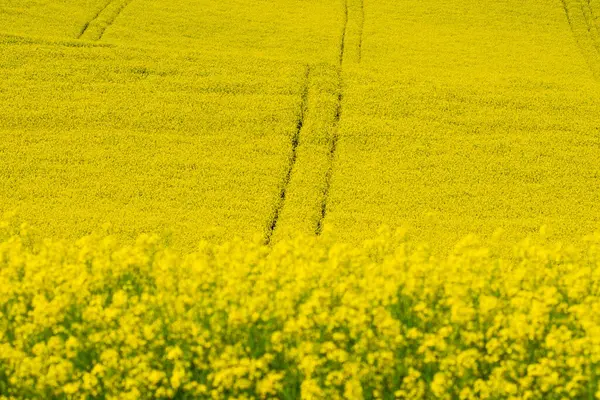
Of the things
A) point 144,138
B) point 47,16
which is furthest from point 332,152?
point 47,16

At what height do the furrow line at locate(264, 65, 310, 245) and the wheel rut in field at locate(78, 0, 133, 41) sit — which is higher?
the furrow line at locate(264, 65, 310, 245)

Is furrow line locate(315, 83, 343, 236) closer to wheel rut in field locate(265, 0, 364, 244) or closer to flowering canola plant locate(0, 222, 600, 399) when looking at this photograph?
wheel rut in field locate(265, 0, 364, 244)

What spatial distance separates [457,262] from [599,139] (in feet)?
17.0

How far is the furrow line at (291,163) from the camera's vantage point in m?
8.95

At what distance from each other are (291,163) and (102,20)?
540 cm

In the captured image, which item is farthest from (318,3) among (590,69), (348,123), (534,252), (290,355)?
(290,355)

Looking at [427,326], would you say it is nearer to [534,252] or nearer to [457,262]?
[457,262]

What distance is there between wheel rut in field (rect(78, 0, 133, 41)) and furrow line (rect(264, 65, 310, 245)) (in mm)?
3359

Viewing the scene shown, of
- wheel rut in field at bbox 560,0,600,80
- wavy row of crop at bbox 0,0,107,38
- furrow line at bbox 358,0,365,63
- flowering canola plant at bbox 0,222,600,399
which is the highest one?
flowering canola plant at bbox 0,222,600,399

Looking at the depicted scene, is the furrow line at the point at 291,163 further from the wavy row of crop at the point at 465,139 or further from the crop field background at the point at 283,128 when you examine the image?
the wavy row of crop at the point at 465,139

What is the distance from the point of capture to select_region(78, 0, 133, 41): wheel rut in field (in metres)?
13.7

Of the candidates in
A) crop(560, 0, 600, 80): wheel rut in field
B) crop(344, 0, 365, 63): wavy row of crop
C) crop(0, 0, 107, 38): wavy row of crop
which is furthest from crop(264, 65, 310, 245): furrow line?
crop(560, 0, 600, 80): wheel rut in field

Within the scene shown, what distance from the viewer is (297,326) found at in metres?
5.73

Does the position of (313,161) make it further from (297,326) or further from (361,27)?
(361,27)
